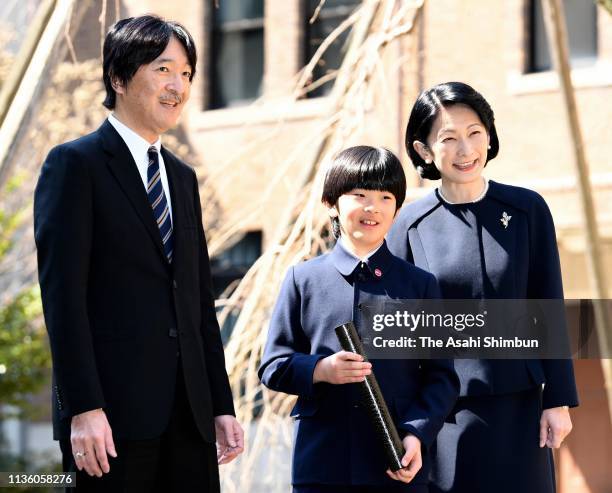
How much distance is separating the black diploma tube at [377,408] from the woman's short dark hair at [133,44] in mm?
766

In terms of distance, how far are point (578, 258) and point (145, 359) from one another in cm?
558

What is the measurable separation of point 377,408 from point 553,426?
51cm

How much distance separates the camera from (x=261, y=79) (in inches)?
408

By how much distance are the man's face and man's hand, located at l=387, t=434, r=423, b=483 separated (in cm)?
90

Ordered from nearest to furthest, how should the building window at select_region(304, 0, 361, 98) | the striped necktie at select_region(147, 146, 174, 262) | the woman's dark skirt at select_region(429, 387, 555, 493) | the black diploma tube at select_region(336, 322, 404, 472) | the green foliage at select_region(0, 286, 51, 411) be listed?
1. the black diploma tube at select_region(336, 322, 404, 472)
2. the striped necktie at select_region(147, 146, 174, 262)
3. the woman's dark skirt at select_region(429, 387, 555, 493)
4. the green foliage at select_region(0, 286, 51, 411)
5. the building window at select_region(304, 0, 361, 98)

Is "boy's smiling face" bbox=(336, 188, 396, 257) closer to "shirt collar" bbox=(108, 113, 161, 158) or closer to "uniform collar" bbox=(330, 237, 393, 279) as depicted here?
"uniform collar" bbox=(330, 237, 393, 279)

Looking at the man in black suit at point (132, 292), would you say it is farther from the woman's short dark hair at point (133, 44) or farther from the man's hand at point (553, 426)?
the man's hand at point (553, 426)

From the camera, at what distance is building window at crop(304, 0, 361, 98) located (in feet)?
31.3

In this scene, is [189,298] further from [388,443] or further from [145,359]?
[388,443]

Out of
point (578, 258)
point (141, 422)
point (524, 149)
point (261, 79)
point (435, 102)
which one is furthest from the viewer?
point (261, 79)

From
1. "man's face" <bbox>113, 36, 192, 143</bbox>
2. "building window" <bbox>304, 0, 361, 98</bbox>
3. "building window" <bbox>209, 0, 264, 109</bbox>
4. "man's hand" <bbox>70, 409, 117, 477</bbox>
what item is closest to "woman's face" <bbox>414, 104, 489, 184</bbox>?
"man's face" <bbox>113, 36, 192, 143</bbox>

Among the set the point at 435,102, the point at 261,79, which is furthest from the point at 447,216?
the point at 261,79

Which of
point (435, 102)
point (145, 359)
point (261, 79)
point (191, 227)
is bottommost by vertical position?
point (145, 359)

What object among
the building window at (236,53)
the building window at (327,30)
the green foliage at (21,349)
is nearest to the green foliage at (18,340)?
the green foliage at (21,349)
